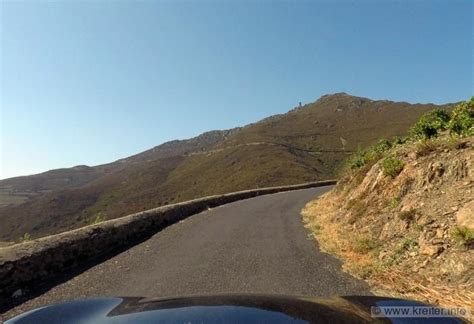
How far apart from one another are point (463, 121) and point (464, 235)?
226 inches

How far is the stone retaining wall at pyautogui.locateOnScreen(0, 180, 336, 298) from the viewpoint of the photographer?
7.66m

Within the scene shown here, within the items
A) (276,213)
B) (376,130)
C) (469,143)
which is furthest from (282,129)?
(469,143)

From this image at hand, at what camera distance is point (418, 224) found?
8.21 meters

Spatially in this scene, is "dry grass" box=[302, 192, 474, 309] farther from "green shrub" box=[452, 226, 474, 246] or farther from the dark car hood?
the dark car hood

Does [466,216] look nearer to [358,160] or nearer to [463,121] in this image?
[463,121]

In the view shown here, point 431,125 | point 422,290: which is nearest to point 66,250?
point 422,290

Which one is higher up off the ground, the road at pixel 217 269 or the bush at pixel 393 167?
the bush at pixel 393 167

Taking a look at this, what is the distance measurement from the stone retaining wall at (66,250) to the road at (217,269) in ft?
1.68

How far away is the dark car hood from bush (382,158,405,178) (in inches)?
358

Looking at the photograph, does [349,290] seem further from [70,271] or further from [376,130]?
[376,130]

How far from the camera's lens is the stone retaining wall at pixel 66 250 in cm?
766

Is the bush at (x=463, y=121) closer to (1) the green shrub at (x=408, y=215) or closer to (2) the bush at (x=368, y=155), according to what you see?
(1) the green shrub at (x=408, y=215)

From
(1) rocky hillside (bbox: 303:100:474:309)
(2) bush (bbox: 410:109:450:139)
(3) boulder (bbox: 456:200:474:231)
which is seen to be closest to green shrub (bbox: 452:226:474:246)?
(1) rocky hillside (bbox: 303:100:474:309)

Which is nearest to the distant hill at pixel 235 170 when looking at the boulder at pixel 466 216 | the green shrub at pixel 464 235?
the boulder at pixel 466 216
